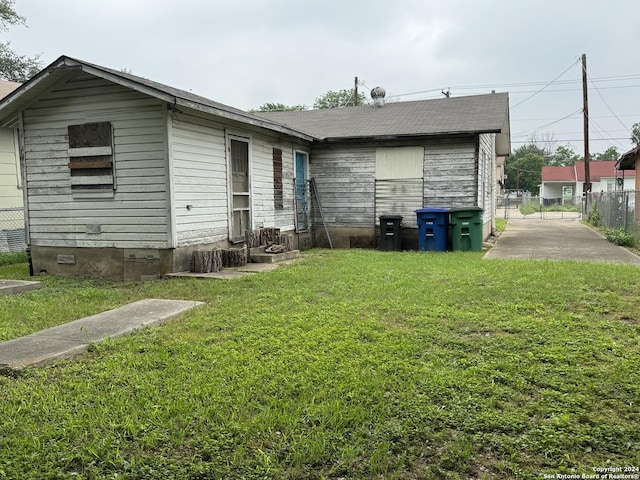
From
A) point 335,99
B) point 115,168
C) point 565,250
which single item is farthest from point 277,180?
point 335,99

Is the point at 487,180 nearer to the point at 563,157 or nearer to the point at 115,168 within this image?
the point at 115,168

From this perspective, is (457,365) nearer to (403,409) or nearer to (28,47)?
(403,409)

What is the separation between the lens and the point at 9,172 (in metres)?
12.8

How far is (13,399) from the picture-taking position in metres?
3.13

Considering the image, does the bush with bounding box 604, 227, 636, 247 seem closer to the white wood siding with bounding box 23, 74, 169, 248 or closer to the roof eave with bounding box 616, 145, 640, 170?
the roof eave with bounding box 616, 145, 640, 170

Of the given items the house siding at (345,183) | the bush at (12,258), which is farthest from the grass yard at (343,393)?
the house siding at (345,183)

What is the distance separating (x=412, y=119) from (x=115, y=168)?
8.26 metres

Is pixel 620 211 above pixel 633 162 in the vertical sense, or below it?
below

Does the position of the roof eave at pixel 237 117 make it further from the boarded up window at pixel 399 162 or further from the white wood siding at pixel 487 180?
the white wood siding at pixel 487 180

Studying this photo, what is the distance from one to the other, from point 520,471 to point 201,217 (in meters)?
7.12

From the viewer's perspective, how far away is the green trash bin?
11.1 meters

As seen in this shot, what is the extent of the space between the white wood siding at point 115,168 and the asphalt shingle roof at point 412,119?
19.1ft

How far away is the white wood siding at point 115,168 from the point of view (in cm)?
780

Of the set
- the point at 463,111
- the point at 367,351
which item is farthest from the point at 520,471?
the point at 463,111
